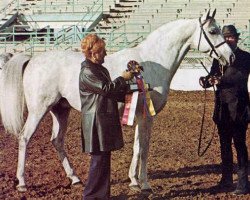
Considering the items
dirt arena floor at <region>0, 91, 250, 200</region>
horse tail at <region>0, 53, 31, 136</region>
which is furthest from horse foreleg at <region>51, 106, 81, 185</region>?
horse tail at <region>0, 53, 31, 136</region>

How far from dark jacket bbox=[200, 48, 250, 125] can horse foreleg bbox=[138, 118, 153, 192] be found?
910mm

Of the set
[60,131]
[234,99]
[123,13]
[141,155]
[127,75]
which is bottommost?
[141,155]

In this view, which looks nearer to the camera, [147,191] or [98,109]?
[98,109]

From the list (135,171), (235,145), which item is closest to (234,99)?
(235,145)

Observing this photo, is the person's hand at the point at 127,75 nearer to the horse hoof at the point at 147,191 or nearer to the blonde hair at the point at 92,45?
the blonde hair at the point at 92,45

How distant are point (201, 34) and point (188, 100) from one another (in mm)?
11011

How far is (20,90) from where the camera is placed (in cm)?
825

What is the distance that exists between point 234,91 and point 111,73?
5.06 ft

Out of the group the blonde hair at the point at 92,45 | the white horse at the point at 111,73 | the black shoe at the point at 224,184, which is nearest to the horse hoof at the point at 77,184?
the white horse at the point at 111,73

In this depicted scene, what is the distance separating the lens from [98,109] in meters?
6.06

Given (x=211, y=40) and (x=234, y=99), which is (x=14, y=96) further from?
(x=234, y=99)

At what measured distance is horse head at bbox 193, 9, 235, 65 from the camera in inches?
296

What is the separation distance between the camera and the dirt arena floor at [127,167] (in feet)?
25.2

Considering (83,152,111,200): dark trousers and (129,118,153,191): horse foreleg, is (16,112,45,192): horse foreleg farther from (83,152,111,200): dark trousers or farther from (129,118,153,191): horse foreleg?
(83,152,111,200): dark trousers
